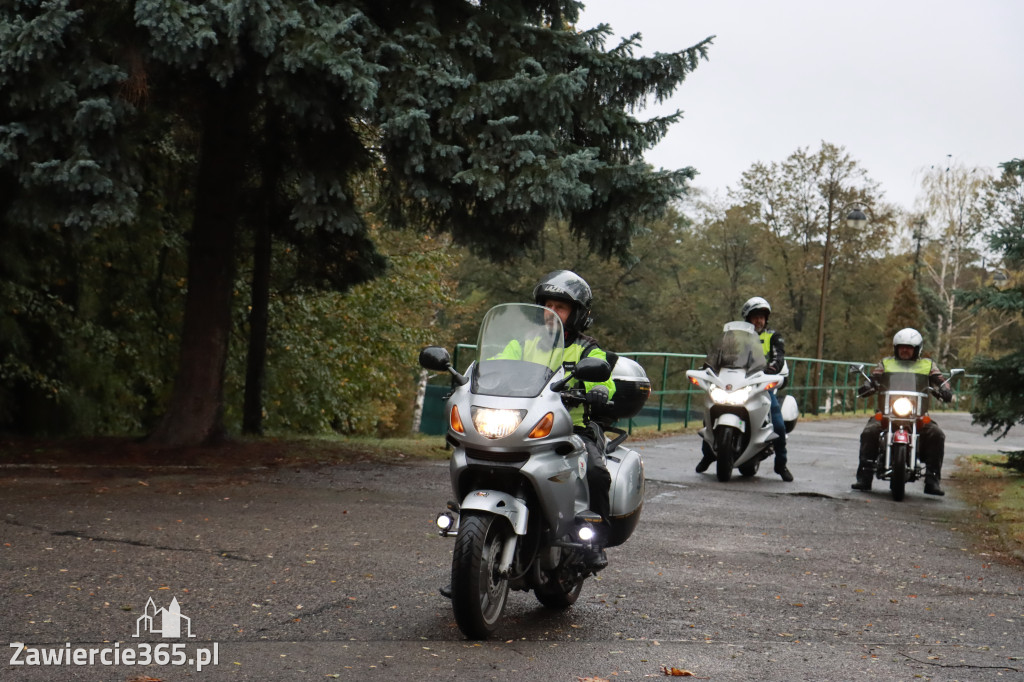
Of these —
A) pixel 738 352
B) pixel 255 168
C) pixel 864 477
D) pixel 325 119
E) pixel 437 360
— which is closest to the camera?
pixel 437 360

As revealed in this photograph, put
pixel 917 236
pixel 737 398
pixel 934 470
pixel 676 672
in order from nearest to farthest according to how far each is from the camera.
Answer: pixel 676 672
pixel 934 470
pixel 737 398
pixel 917 236

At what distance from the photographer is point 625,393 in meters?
6.26

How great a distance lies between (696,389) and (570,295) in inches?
563

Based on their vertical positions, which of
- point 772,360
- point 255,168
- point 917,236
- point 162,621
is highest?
point 917,236

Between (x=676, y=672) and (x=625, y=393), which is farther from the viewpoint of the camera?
(x=625, y=393)

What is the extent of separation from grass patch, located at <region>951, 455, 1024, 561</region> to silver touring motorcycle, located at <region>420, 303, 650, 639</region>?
4.41m

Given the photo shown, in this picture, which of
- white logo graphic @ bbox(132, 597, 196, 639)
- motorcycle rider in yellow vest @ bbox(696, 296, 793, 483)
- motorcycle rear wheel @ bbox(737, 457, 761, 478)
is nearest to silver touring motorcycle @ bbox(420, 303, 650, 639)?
white logo graphic @ bbox(132, 597, 196, 639)

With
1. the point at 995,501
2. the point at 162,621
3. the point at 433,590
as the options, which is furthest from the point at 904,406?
the point at 162,621

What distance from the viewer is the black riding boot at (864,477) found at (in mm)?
12855

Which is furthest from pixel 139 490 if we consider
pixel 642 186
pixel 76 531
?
pixel 642 186

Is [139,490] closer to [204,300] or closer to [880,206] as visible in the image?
[204,300]

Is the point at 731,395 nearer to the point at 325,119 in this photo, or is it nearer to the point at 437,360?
the point at 325,119

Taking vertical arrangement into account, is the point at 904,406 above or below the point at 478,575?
above

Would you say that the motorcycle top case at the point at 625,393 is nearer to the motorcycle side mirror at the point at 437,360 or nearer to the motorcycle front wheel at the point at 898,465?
the motorcycle side mirror at the point at 437,360
